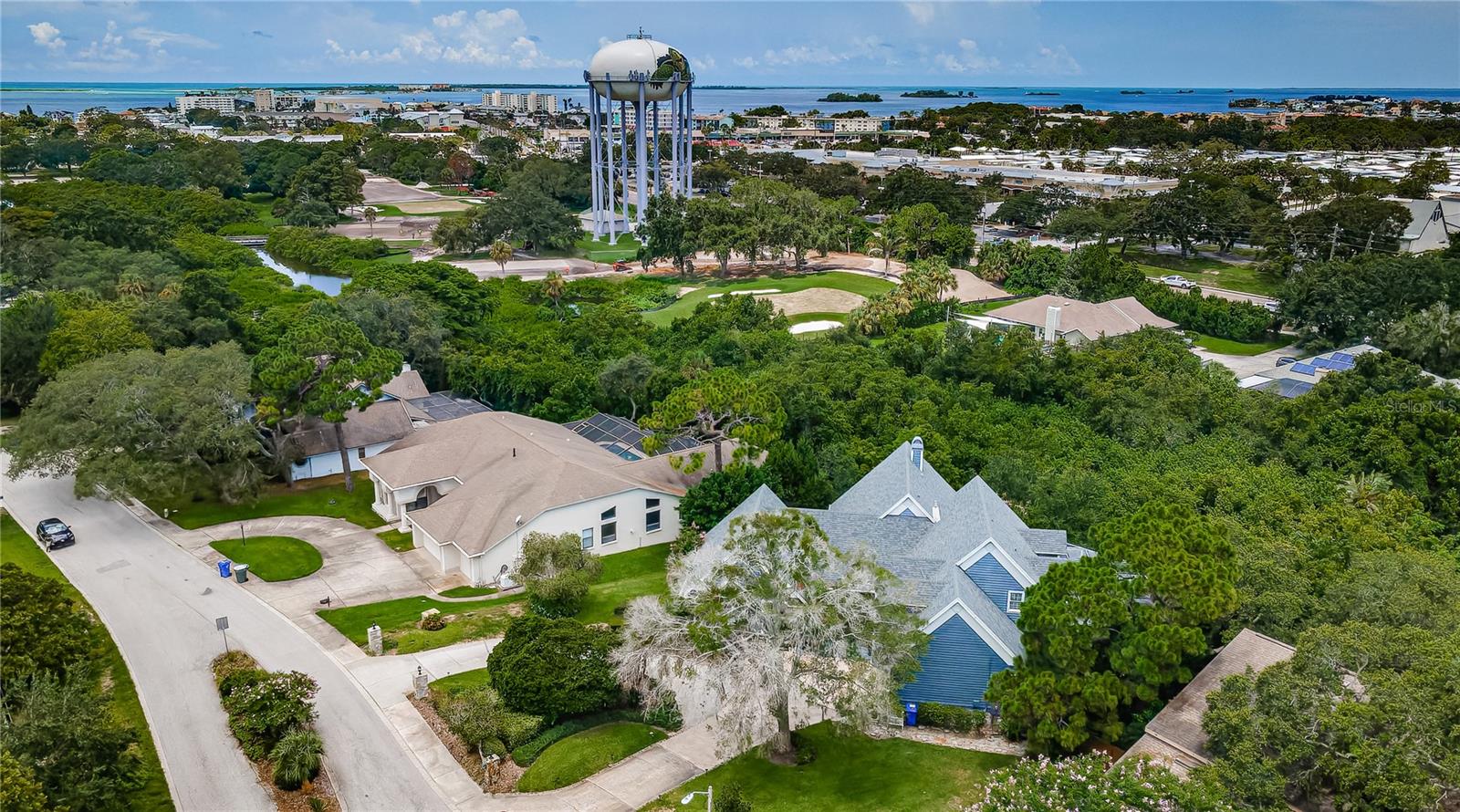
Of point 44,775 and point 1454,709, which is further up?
point 1454,709

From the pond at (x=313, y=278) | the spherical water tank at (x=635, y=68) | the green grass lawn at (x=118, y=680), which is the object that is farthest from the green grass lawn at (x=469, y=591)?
the spherical water tank at (x=635, y=68)

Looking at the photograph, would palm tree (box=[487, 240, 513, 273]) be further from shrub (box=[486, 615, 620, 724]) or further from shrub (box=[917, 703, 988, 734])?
shrub (box=[917, 703, 988, 734])

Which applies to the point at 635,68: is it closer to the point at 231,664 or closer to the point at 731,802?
the point at 231,664

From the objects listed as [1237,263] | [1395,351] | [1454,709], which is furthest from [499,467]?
[1237,263]

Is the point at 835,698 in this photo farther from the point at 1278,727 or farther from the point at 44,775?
the point at 44,775

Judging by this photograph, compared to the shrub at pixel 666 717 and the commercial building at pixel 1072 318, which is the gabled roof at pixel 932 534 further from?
the commercial building at pixel 1072 318

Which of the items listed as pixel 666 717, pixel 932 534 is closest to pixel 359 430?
pixel 666 717
